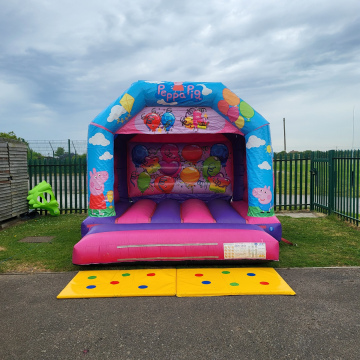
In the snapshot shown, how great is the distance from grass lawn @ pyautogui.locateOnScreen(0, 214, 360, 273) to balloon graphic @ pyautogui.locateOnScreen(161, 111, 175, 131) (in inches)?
92.9

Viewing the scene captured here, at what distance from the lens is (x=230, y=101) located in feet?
18.5

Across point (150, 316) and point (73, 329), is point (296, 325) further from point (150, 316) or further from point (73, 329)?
point (73, 329)

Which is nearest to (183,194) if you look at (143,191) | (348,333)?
(143,191)

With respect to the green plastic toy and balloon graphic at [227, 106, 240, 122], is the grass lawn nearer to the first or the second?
the green plastic toy

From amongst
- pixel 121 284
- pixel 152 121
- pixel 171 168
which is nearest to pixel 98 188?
pixel 152 121

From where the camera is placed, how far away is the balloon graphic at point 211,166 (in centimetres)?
750

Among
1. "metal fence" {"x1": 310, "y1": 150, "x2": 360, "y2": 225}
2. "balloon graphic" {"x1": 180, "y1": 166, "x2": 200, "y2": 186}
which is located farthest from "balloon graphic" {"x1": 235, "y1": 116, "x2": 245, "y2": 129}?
"metal fence" {"x1": 310, "y1": 150, "x2": 360, "y2": 225}

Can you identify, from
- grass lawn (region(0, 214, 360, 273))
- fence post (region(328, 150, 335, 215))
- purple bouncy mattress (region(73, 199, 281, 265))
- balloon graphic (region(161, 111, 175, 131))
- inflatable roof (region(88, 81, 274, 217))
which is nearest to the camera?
purple bouncy mattress (region(73, 199, 281, 265))

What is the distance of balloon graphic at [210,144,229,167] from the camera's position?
7488 millimetres

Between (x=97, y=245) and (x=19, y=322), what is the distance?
1.55m

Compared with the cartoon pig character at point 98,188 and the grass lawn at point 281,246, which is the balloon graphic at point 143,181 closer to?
the grass lawn at point 281,246

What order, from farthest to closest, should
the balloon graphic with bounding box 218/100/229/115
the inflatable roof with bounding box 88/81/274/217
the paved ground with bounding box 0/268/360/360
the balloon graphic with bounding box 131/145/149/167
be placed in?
1. the balloon graphic with bounding box 131/145/149/167
2. the balloon graphic with bounding box 218/100/229/115
3. the inflatable roof with bounding box 88/81/274/217
4. the paved ground with bounding box 0/268/360/360

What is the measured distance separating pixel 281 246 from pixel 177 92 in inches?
122

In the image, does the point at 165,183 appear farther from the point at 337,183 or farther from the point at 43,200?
the point at 337,183
